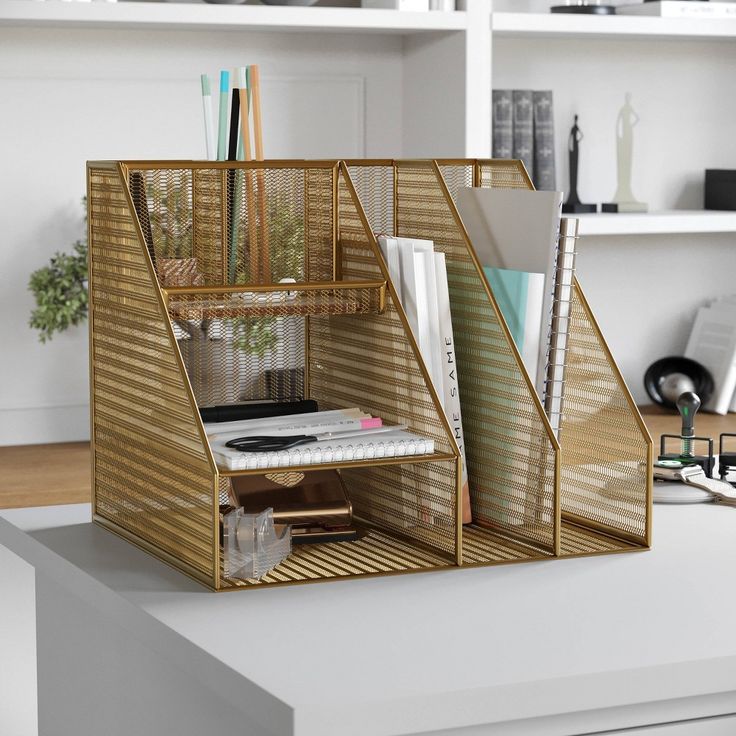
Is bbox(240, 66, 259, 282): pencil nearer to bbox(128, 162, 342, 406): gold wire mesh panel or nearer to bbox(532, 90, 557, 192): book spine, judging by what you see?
bbox(128, 162, 342, 406): gold wire mesh panel

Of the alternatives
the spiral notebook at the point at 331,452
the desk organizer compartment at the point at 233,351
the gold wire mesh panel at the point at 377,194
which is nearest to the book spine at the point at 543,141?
the gold wire mesh panel at the point at 377,194

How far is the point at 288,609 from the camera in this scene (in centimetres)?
86

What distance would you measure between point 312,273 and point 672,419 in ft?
6.39

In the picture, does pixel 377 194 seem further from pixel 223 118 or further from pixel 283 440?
pixel 283 440

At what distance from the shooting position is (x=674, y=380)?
3105mm

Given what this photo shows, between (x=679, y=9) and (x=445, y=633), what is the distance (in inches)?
96.3

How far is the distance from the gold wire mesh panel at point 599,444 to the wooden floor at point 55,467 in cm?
125

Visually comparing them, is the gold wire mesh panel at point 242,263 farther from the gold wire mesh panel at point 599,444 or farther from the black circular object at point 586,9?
the black circular object at point 586,9

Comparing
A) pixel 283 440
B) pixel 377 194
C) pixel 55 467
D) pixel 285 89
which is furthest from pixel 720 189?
pixel 283 440

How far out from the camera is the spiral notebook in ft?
2.99

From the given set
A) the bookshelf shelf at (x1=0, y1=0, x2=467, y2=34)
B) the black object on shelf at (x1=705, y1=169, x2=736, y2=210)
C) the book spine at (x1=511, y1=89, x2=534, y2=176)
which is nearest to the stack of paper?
the bookshelf shelf at (x1=0, y1=0, x2=467, y2=34)

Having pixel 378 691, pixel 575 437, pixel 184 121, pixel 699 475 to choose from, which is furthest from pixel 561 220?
pixel 184 121

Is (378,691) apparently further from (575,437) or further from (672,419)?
(672,419)

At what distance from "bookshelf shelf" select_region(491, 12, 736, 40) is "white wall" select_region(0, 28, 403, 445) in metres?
0.45
